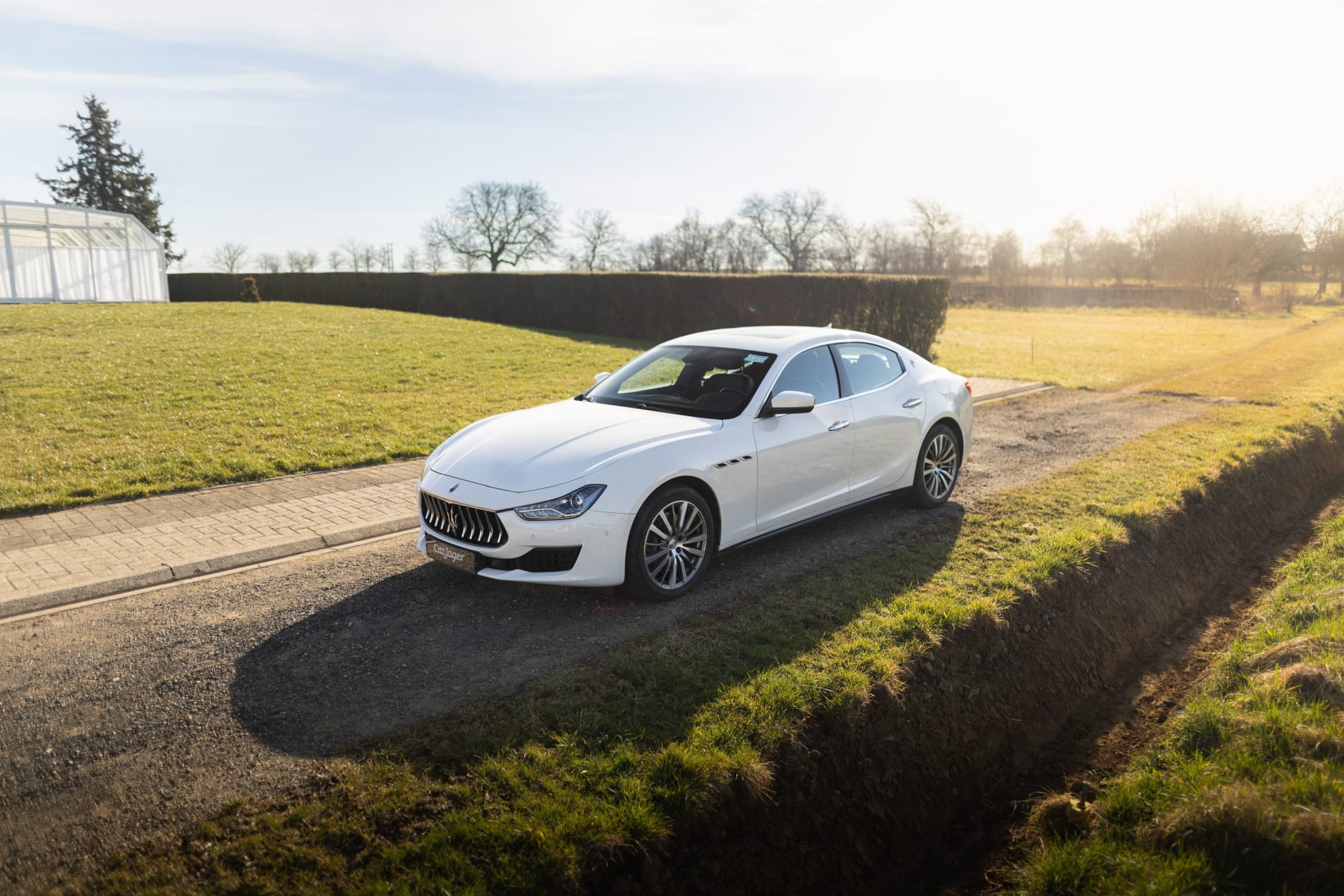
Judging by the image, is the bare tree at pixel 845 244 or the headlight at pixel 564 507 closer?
the headlight at pixel 564 507

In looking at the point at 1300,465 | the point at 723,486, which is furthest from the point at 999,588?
the point at 1300,465

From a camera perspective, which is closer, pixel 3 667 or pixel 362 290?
pixel 3 667

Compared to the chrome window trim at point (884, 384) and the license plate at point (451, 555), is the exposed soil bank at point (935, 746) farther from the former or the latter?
the license plate at point (451, 555)

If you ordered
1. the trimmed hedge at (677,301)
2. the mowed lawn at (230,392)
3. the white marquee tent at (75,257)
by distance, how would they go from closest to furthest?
→ the mowed lawn at (230,392) → the trimmed hedge at (677,301) → the white marquee tent at (75,257)

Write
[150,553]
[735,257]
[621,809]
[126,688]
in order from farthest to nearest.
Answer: [735,257]
[150,553]
[126,688]
[621,809]

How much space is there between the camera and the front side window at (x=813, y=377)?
6645 millimetres

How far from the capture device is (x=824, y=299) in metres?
20.5

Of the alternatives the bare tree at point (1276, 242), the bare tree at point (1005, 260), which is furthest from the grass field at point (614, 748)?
the bare tree at point (1276, 242)

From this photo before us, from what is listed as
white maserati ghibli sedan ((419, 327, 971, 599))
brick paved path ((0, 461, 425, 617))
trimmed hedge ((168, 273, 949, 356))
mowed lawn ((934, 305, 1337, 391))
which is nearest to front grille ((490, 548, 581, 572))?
white maserati ghibli sedan ((419, 327, 971, 599))

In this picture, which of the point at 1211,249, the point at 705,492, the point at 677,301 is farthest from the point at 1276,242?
the point at 705,492

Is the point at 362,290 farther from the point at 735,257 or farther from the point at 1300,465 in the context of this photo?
the point at 735,257

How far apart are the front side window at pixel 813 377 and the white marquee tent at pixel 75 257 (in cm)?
3172

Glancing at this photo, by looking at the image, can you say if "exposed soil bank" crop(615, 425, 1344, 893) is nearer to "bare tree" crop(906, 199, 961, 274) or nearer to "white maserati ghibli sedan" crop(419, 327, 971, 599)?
"white maserati ghibli sedan" crop(419, 327, 971, 599)

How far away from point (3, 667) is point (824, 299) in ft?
58.5
